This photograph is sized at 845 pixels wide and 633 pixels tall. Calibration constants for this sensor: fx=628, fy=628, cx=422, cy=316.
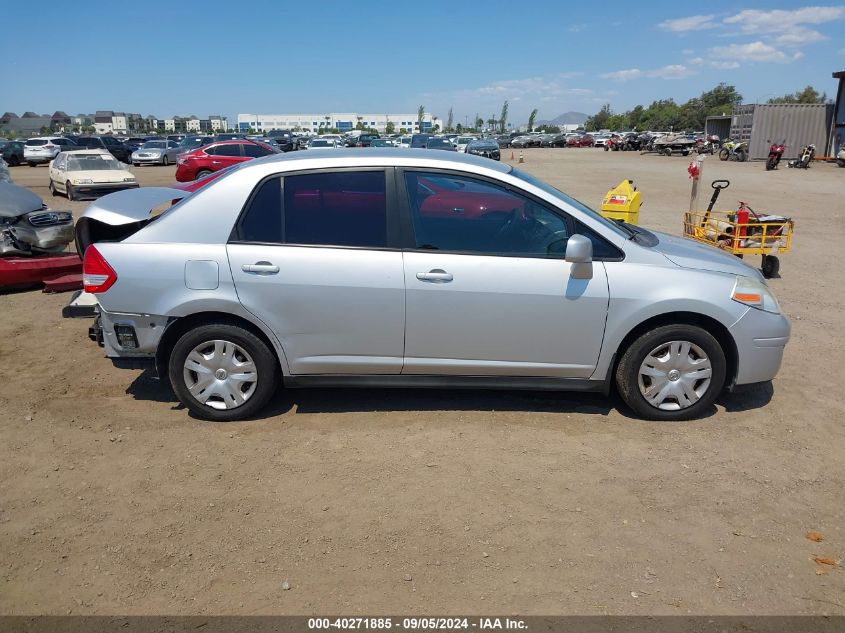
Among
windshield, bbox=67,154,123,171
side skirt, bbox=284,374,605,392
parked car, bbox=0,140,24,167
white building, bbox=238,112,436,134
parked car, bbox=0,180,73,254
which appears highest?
white building, bbox=238,112,436,134

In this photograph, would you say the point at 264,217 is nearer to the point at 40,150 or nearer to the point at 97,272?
the point at 97,272

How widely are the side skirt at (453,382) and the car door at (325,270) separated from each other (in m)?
0.06

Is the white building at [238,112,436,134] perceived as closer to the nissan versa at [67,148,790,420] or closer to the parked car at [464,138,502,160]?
the parked car at [464,138,502,160]

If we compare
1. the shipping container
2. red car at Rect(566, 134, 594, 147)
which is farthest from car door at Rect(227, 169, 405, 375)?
red car at Rect(566, 134, 594, 147)

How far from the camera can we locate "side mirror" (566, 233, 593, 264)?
12.8 feet

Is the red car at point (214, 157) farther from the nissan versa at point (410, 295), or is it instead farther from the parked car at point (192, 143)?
the nissan versa at point (410, 295)

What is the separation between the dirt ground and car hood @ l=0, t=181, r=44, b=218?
10.3ft

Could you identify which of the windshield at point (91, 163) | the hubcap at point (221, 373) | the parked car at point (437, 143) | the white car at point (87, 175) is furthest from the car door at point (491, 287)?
the parked car at point (437, 143)

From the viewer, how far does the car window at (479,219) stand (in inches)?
162

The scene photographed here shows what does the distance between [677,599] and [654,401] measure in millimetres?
1723

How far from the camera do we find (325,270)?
159 inches

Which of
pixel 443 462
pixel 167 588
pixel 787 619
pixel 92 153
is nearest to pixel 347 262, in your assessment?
pixel 443 462

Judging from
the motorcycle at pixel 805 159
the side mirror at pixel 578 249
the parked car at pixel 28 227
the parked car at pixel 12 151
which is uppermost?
the motorcycle at pixel 805 159

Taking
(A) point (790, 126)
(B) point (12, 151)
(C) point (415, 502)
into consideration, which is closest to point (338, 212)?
(C) point (415, 502)
